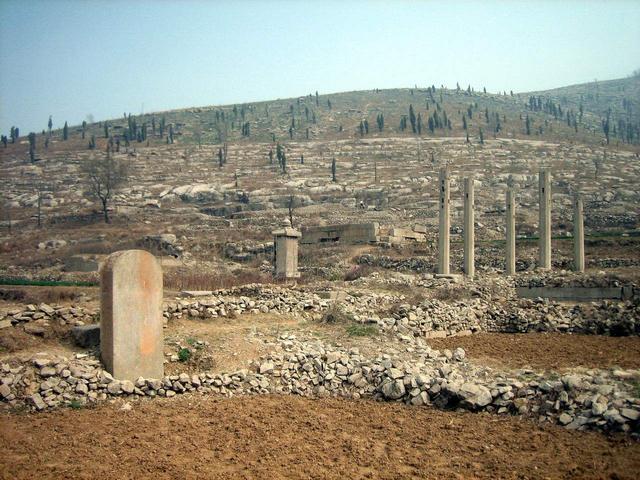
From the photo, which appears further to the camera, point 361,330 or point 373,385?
point 361,330

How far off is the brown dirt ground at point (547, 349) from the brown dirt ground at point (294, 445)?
4.35 metres

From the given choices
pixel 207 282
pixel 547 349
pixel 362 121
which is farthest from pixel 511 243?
pixel 362 121

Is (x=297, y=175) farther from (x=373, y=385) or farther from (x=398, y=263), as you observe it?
(x=373, y=385)

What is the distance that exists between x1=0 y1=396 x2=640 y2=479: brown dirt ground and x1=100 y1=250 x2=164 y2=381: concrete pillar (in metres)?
0.84

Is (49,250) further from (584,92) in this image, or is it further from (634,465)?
(584,92)

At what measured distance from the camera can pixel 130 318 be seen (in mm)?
10016

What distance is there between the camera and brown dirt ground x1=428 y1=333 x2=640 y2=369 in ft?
A: 41.1

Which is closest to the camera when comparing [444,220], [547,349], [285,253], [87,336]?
[87,336]

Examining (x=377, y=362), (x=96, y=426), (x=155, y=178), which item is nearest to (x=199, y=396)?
(x=96, y=426)

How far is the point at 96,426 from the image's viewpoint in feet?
27.7

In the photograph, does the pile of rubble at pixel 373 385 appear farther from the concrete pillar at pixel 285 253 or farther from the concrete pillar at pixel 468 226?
the concrete pillar at pixel 468 226

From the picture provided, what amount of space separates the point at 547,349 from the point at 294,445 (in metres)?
9.33

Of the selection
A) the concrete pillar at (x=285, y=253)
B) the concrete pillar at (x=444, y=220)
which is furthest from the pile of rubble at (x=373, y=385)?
the concrete pillar at (x=444, y=220)

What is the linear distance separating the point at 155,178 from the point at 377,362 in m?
69.1
